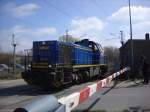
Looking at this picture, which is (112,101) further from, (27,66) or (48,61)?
(27,66)

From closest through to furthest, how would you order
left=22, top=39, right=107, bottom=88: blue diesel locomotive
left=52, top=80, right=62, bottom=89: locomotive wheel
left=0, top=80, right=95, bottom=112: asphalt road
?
left=0, top=80, right=95, bottom=112: asphalt road, left=52, top=80, right=62, bottom=89: locomotive wheel, left=22, top=39, right=107, bottom=88: blue diesel locomotive

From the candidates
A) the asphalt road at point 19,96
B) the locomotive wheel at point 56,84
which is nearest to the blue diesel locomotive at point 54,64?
the locomotive wheel at point 56,84

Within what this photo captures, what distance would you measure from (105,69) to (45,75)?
18.4 m

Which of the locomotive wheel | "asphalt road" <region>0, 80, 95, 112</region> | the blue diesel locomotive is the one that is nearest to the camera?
"asphalt road" <region>0, 80, 95, 112</region>

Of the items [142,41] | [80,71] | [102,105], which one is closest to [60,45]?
[80,71]

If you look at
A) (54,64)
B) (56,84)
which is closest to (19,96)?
(56,84)

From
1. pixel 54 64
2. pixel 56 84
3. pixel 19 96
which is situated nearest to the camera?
pixel 19 96

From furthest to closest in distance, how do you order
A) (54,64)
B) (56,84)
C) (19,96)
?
(54,64)
(56,84)
(19,96)

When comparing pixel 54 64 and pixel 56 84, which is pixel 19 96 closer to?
pixel 56 84

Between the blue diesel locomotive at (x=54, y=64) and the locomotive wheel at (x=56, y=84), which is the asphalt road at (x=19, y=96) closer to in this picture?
the locomotive wheel at (x=56, y=84)

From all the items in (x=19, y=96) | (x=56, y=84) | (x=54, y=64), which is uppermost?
(x=54, y=64)

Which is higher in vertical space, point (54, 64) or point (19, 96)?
point (54, 64)

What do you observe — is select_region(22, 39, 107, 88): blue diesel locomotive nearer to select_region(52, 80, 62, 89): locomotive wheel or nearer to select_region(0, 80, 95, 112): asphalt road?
select_region(52, 80, 62, 89): locomotive wheel

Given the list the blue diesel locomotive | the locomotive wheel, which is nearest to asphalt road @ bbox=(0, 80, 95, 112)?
the locomotive wheel
